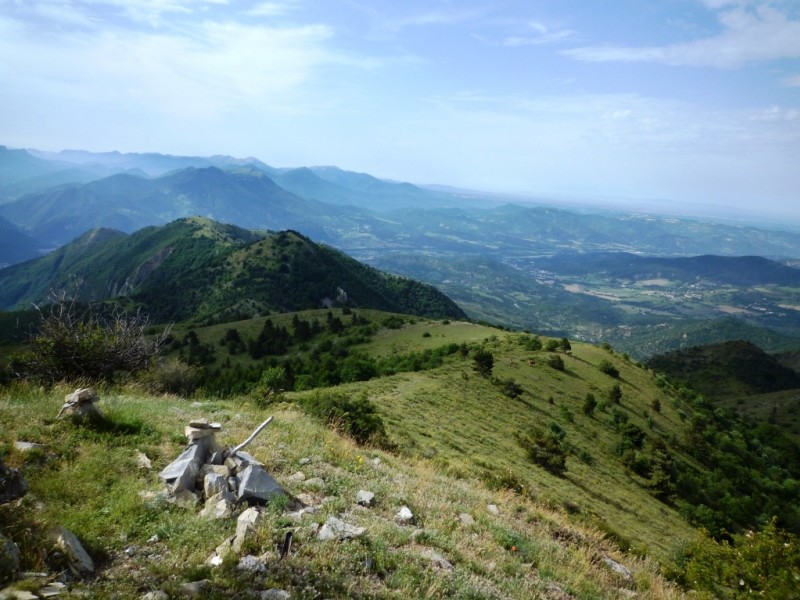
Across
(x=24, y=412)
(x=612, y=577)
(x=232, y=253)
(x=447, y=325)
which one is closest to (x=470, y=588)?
(x=612, y=577)

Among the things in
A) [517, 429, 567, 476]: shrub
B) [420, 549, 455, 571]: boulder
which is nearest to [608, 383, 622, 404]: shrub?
[517, 429, 567, 476]: shrub

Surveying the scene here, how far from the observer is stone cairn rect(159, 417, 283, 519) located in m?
7.50

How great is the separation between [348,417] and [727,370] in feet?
473

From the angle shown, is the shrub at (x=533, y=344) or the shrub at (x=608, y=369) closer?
the shrub at (x=608, y=369)

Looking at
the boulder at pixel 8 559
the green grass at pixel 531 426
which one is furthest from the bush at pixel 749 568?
the boulder at pixel 8 559

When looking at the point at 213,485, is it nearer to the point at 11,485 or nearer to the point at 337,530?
the point at 337,530

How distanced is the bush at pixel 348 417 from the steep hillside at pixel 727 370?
120 metres

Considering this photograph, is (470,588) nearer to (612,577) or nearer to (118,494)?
(612,577)

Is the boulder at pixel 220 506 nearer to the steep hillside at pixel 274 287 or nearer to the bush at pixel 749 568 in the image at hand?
the bush at pixel 749 568

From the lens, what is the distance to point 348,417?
16312mm

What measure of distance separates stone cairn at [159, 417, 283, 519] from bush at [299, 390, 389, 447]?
22.5ft

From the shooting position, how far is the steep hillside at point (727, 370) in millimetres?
113625

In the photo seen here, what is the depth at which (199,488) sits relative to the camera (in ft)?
26.5

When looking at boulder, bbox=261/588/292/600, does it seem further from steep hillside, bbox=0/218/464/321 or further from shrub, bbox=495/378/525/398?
steep hillside, bbox=0/218/464/321
